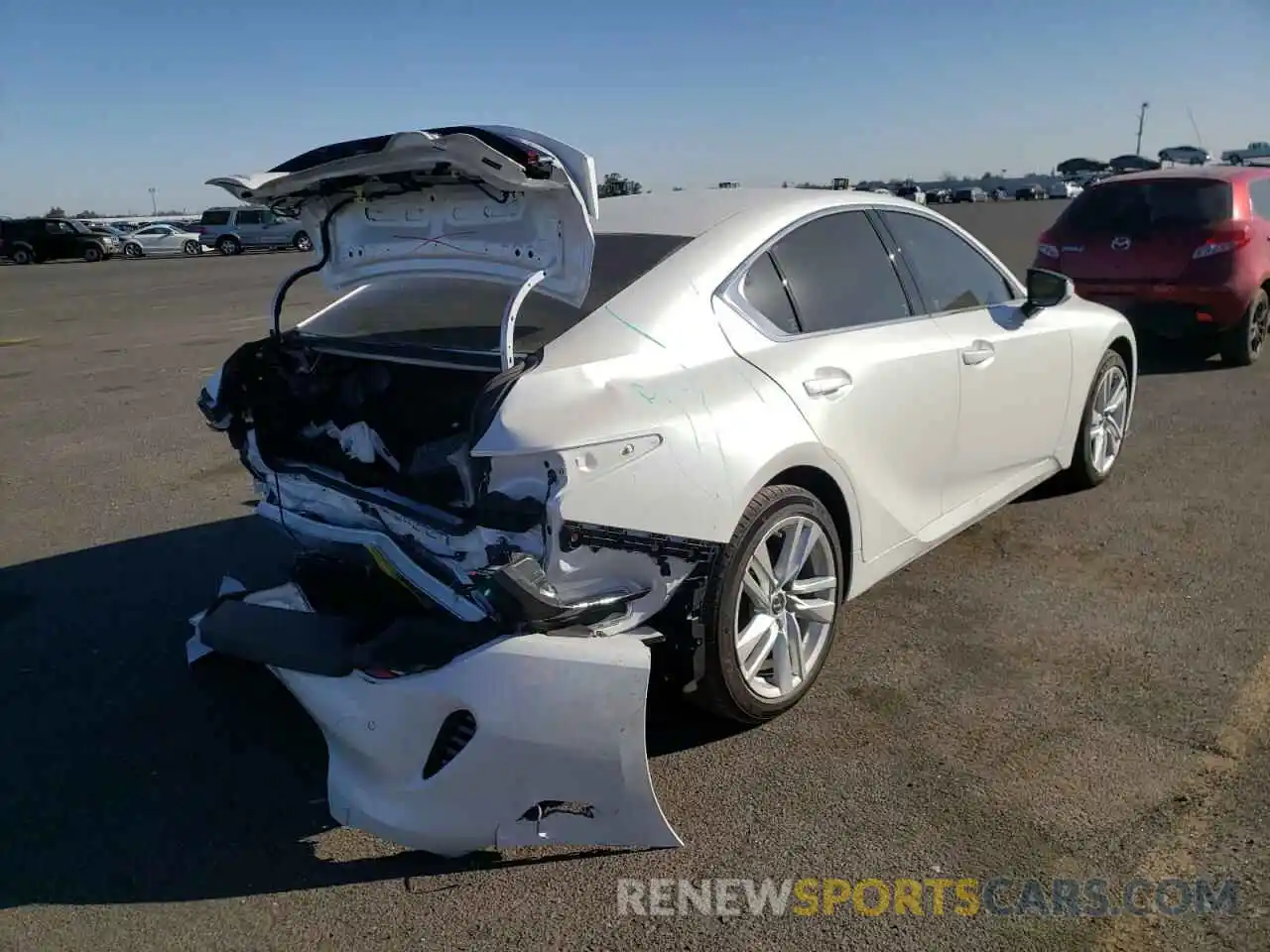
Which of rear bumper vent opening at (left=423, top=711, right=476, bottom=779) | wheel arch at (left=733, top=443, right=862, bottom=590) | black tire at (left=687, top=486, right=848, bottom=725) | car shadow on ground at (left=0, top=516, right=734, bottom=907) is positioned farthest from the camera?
wheel arch at (left=733, top=443, right=862, bottom=590)

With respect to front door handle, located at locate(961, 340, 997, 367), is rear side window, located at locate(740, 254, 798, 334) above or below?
Answer: above

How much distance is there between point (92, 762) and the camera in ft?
11.0

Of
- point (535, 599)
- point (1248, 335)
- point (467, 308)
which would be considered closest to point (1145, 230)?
point (1248, 335)

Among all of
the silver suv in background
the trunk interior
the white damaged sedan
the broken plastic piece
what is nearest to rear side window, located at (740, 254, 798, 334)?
the white damaged sedan

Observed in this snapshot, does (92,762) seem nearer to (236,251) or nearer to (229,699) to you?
(229,699)

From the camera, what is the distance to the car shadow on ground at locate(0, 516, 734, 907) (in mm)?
2824

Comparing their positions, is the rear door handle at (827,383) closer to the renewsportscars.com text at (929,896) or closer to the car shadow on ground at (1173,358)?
the renewsportscars.com text at (929,896)

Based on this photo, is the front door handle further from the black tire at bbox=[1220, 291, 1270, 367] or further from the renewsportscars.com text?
the black tire at bbox=[1220, 291, 1270, 367]

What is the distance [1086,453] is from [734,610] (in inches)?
126

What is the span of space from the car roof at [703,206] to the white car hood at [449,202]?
0.58 m

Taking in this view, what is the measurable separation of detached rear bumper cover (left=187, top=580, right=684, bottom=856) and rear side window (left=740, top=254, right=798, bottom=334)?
4.28 ft

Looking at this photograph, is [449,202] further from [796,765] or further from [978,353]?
[978,353]

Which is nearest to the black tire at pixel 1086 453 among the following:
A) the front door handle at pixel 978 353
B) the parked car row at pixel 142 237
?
the front door handle at pixel 978 353

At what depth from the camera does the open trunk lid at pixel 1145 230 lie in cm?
857
